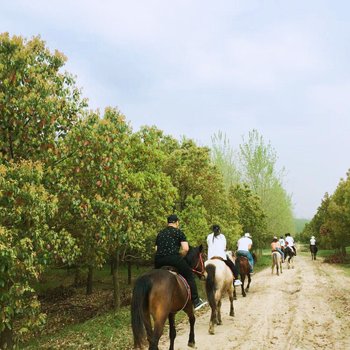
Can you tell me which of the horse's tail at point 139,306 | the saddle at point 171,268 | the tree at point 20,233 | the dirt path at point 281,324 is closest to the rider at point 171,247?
the saddle at point 171,268

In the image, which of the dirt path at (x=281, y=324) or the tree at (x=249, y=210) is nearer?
the dirt path at (x=281, y=324)

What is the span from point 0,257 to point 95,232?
13.0 ft

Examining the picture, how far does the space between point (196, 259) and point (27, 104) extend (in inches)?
228

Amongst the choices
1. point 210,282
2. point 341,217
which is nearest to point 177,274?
point 210,282

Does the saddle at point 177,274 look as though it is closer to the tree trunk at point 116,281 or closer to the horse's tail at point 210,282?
the horse's tail at point 210,282

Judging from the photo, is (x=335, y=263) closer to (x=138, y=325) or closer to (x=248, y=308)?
(x=248, y=308)

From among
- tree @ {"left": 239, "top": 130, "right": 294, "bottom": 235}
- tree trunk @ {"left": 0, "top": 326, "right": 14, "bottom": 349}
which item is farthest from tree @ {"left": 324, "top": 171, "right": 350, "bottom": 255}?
tree trunk @ {"left": 0, "top": 326, "right": 14, "bottom": 349}

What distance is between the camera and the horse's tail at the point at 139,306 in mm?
7023

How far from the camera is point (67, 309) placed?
20.9 metres

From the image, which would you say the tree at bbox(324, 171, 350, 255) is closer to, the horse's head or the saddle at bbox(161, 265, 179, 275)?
the horse's head

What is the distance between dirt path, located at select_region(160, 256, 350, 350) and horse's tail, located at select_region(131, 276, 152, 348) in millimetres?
2201

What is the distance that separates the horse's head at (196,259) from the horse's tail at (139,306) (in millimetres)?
2583

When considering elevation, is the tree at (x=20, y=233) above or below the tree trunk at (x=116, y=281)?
above

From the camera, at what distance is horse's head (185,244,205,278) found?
9984mm
